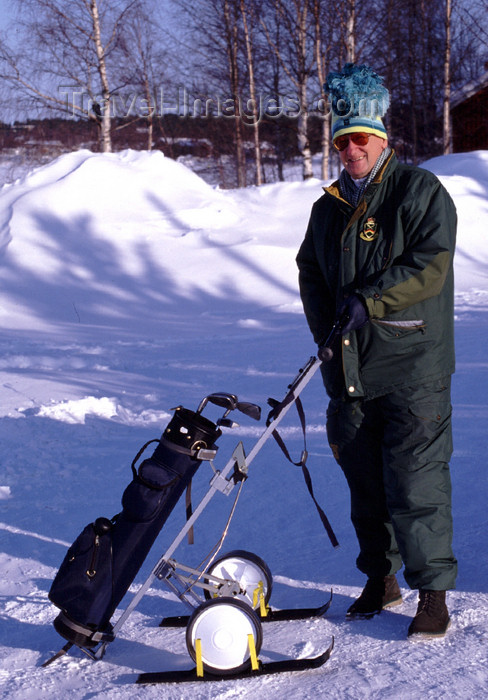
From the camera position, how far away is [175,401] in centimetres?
587

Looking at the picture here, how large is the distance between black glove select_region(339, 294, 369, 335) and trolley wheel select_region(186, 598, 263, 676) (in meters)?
0.98

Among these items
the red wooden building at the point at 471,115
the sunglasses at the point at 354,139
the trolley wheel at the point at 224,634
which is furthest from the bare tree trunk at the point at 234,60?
the trolley wheel at the point at 224,634

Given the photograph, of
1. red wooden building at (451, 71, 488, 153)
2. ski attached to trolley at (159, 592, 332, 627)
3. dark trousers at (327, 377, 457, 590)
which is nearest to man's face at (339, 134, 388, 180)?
dark trousers at (327, 377, 457, 590)

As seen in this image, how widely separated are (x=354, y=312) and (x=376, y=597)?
1121 mm

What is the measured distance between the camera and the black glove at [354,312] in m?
2.46

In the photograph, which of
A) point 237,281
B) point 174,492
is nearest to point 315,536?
point 174,492

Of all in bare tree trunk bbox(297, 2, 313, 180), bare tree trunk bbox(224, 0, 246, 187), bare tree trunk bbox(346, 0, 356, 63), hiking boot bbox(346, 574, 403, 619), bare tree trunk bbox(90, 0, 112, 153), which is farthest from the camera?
bare tree trunk bbox(224, 0, 246, 187)

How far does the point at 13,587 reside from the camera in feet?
10.7

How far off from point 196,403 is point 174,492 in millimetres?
3156

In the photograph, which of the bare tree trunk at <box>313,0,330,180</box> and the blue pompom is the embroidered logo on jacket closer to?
the blue pompom

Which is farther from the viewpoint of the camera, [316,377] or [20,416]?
[316,377]

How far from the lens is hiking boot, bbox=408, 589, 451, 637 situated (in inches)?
100

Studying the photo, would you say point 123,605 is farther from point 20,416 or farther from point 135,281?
point 135,281

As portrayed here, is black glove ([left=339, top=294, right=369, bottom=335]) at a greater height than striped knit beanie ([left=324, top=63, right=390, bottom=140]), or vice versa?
striped knit beanie ([left=324, top=63, right=390, bottom=140])
